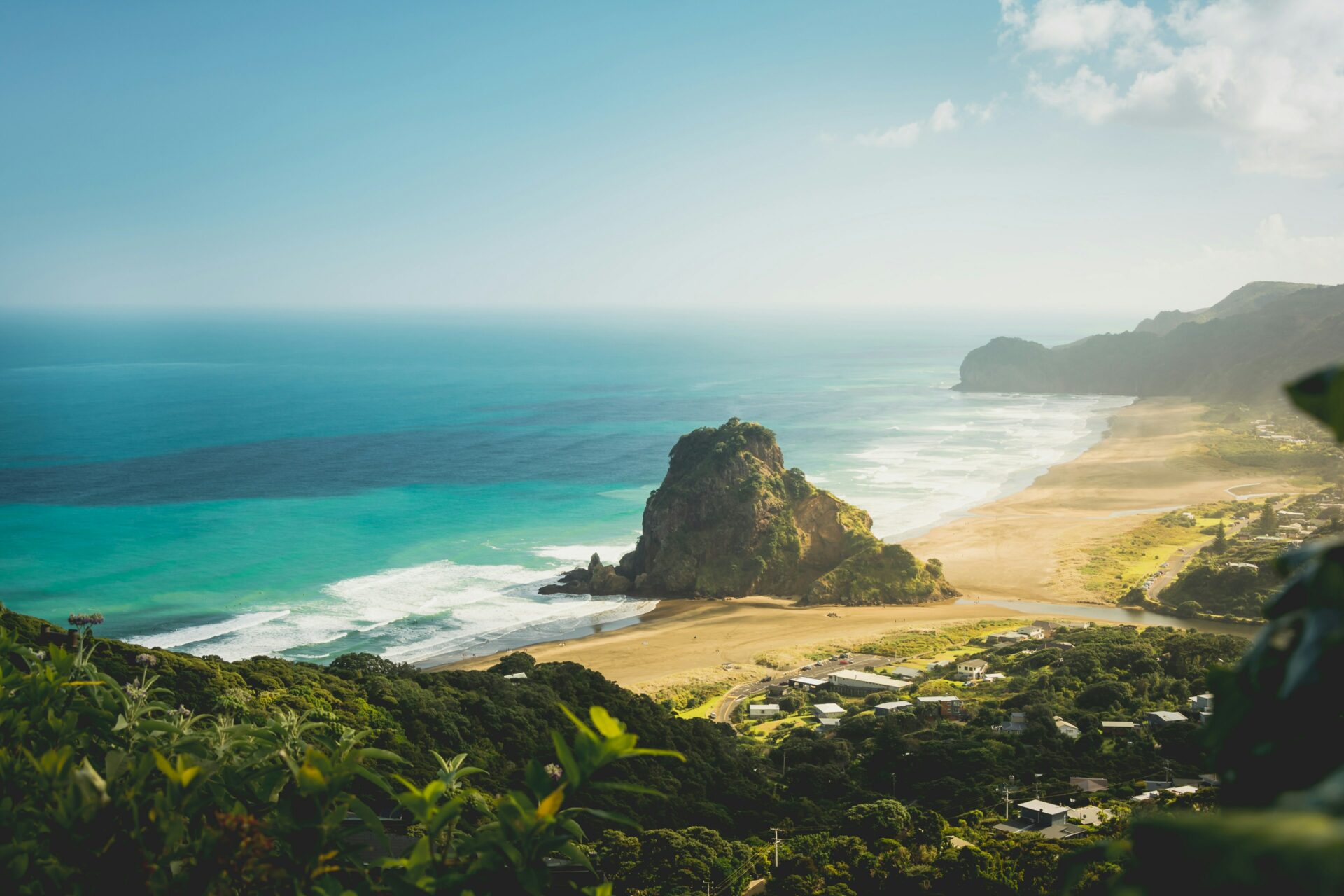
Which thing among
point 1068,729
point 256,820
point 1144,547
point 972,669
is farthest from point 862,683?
point 256,820

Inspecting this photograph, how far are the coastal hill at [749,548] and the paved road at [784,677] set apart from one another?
993 centimetres

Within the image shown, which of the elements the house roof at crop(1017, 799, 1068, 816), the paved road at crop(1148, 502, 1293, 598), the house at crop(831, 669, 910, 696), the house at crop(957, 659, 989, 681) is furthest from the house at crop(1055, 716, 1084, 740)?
the paved road at crop(1148, 502, 1293, 598)

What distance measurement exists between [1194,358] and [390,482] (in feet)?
355

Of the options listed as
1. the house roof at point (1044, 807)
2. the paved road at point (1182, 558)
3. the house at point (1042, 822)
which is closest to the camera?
the house at point (1042, 822)

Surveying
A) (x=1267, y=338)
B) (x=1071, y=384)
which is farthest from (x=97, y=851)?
(x=1071, y=384)

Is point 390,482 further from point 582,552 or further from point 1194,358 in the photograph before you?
point 1194,358

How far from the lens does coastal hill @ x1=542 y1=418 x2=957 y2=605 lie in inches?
1932

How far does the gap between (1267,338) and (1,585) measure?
130221 mm

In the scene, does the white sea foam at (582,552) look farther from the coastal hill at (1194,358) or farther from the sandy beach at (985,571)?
the coastal hill at (1194,358)

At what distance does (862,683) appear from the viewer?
34.7 m

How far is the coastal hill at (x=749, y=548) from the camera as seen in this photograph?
1932 inches

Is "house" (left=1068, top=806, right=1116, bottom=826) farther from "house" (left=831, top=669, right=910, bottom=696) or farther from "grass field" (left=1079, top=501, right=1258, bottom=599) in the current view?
"grass field" (left=1079, top=501, right=1258, bottom=599)

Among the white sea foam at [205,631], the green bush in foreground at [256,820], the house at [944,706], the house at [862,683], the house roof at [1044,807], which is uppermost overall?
the green bush in foreground at [256,820]

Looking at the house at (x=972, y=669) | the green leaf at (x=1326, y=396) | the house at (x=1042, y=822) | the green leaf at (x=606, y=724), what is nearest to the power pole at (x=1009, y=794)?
the house at (x=1042, y=822)
